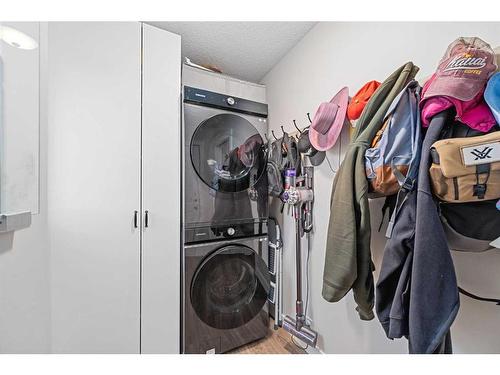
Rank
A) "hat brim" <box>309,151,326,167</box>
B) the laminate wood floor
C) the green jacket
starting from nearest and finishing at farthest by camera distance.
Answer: the green jacket
"hat brim" <box>309,151,326,167</box>
the laminate wood floor

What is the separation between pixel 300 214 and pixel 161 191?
0.97m

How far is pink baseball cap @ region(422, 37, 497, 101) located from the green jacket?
Result: 0.22m

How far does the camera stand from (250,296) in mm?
1629

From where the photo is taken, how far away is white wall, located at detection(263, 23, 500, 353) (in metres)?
0.77

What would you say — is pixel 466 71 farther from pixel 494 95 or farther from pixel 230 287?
pixel 230 287

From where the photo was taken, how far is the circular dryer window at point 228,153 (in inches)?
58.6

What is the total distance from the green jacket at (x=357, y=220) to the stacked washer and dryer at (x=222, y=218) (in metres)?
0.81

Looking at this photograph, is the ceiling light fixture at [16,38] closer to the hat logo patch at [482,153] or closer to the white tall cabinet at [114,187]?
the white tall cabinet at [114,187]

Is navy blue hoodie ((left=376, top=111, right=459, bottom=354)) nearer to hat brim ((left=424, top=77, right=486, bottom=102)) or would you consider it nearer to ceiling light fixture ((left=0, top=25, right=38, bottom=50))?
hat brim ((left=424, top=77, right=486, bottom=102))

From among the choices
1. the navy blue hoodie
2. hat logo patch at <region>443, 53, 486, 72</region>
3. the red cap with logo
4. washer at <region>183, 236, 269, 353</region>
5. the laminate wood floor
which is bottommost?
the laminate wood floor

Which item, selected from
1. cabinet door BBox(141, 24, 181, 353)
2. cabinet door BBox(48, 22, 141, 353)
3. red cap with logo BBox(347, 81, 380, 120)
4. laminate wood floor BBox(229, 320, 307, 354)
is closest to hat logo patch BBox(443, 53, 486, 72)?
red cap with logo BBox(347, 81, 380, 120)

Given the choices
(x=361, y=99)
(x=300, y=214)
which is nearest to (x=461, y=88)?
(x=361, y=99)

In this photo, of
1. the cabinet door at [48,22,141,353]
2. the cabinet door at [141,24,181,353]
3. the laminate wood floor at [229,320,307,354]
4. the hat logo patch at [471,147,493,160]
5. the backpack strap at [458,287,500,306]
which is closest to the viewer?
the hat logo patch at [471,147,493,160]
